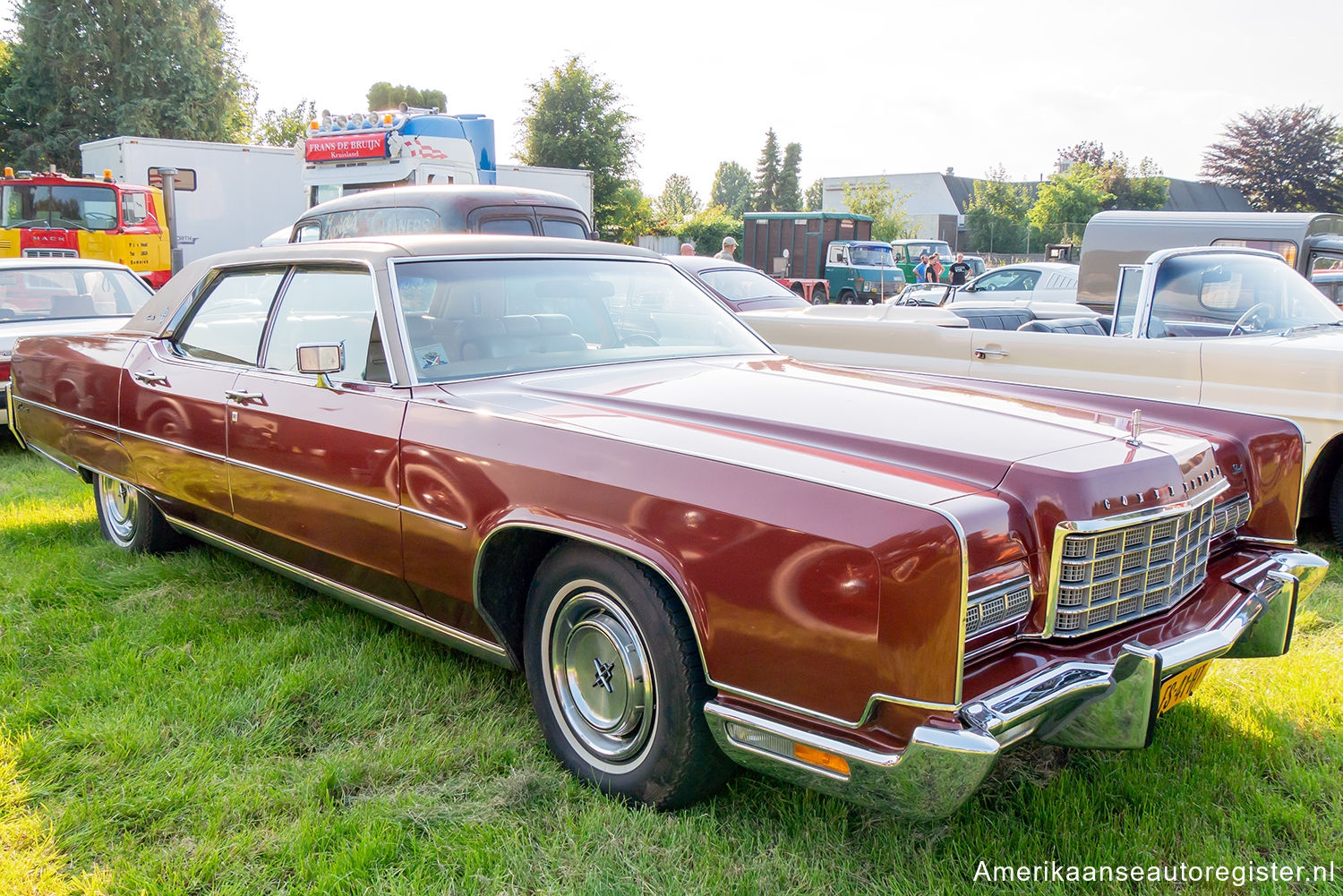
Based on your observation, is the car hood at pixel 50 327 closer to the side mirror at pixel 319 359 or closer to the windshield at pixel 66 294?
the windshield at pixel 66 294

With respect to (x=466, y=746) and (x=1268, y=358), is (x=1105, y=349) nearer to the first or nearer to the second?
(x=1268, y=358)

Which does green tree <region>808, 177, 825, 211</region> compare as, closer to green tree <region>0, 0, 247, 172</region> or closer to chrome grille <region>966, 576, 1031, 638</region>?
Answer: green tree <region>0, 0, 247, 172</region>

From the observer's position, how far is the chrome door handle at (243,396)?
3.41 meters

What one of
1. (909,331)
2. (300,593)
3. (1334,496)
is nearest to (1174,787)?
(1334,496)

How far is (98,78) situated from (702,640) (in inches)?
1421

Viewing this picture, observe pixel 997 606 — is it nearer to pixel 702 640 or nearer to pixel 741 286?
pixel 702 640

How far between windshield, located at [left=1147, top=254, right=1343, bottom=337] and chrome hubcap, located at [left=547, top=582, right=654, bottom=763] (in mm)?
4020

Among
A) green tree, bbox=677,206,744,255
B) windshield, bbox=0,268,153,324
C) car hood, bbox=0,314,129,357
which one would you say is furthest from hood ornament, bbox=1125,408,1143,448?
green tree, bbox=677,206,744,255

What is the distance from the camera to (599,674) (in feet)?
8.25

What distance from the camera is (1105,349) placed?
5.16 metres

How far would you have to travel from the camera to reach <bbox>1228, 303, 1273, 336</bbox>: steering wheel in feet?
16.9

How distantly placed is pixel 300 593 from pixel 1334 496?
15.3ft

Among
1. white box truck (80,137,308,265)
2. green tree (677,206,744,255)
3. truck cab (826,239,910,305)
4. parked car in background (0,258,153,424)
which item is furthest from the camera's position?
green tree (677,206,744,255)

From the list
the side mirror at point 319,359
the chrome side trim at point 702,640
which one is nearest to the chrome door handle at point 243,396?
the side mirror at point 319,359
